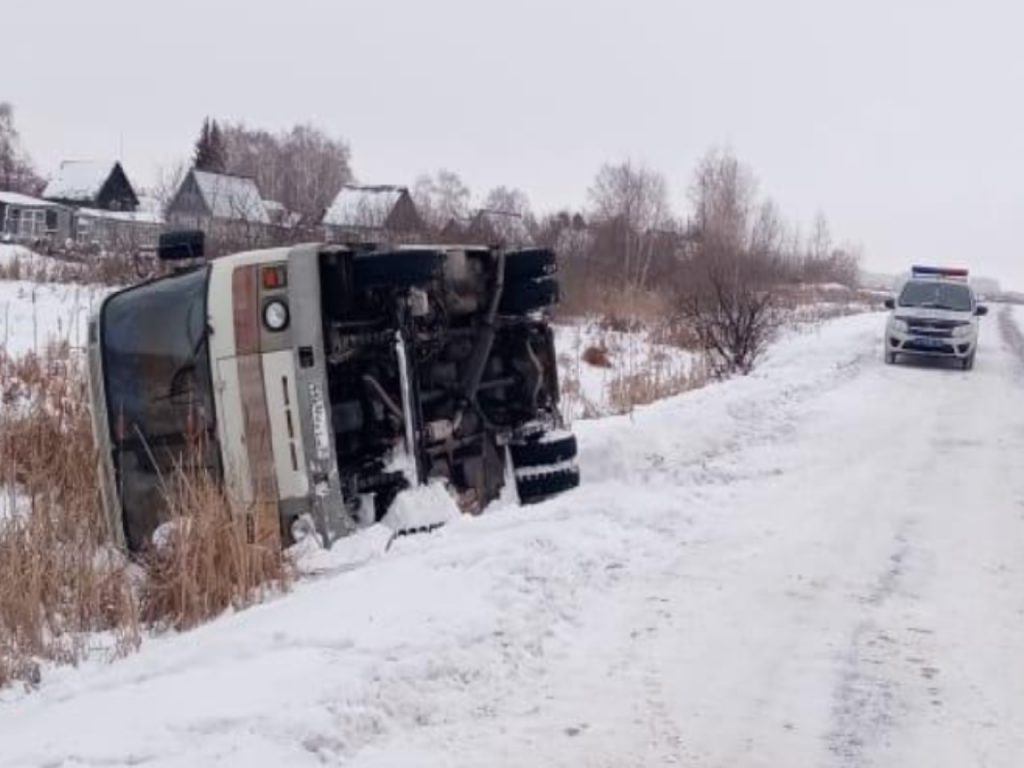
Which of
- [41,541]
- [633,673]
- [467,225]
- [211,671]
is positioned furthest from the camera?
[467,225]

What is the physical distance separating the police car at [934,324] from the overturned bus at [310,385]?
16.1 m

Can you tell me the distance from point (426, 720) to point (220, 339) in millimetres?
3073

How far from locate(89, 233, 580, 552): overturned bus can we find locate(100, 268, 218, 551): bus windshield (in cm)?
1

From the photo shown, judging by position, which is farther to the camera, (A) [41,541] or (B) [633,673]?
(A) [41,541]

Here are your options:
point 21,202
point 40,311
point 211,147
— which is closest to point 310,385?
point 40,311

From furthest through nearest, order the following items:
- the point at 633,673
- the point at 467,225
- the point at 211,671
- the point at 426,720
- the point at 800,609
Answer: the point at 467,225, the point at 800,609, the point at 633,673, the point at 211,671, the point at 426,720

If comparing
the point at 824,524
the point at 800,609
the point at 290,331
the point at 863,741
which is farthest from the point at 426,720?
the point at 824,524

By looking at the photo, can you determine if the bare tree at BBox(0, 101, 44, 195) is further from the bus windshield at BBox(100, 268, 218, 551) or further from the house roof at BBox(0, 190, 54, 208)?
the bus windshield at BBox(100, 268, 218, 551)

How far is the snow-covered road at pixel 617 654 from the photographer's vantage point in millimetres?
3857

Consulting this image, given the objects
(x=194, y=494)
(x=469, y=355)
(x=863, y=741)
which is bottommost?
(x=863, y=741)

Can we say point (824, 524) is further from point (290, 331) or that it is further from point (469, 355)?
point (290, 331)

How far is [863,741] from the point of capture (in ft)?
13.4

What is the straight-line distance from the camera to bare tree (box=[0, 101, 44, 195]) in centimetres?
8688

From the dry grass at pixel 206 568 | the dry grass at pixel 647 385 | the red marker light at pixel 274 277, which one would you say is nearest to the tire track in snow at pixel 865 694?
the dry grass at pixel 206 568
